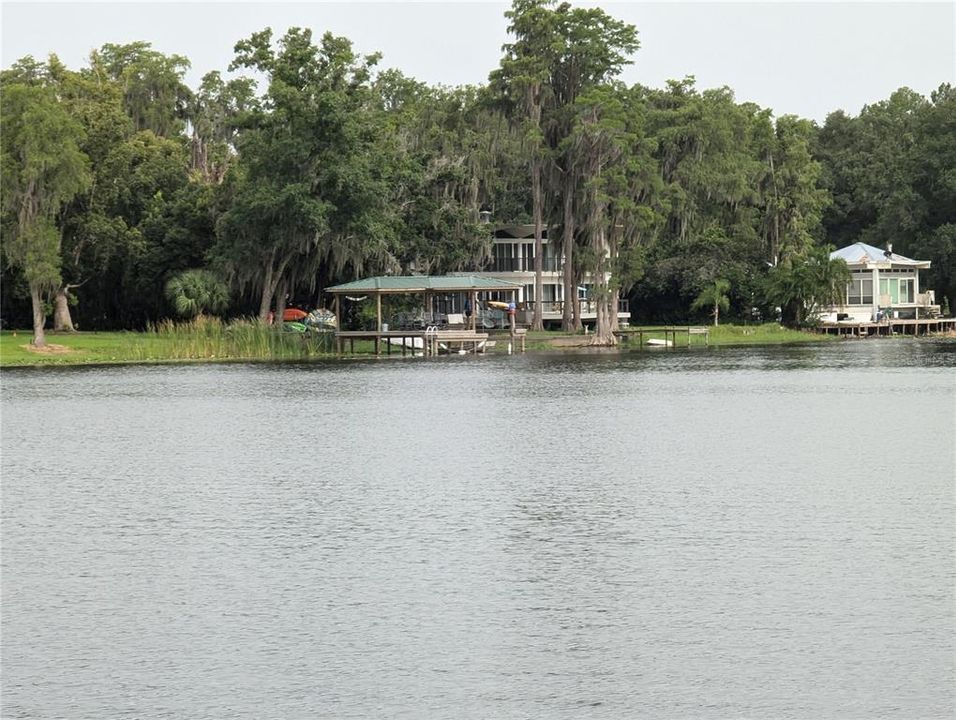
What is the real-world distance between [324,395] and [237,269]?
28.1 m

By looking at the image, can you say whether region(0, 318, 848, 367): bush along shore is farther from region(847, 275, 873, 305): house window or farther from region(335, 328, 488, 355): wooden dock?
region(847, 275, 873, 305): house window

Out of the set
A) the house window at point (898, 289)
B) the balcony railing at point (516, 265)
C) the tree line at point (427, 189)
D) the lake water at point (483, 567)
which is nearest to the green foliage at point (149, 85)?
the tree line at point (427, 189)

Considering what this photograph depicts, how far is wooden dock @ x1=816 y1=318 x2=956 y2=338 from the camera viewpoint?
88688mm

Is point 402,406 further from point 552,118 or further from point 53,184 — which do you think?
point 552,118

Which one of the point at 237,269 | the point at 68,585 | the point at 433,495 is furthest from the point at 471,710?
the point at 237,269

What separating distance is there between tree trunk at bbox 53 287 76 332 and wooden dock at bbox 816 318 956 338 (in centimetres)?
4469

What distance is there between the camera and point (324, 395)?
44.2 metres

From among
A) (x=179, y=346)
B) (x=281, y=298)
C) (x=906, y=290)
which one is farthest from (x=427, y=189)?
(x=906, y=290)

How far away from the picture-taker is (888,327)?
9094cm

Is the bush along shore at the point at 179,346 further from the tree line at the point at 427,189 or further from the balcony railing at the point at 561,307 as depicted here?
the balcony railing at the point at 561,307

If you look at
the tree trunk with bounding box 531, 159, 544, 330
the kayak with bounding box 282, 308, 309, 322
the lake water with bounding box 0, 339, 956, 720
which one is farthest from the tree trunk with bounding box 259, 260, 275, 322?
the lake water with bounding box 0, 339, 956, 720

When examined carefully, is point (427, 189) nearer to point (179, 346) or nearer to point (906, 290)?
Result: point (179, 346)

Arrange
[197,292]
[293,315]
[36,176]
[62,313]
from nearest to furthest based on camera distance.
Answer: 1. [36,176]
2. [197,292]
3. [62,313]
4. [293,315]

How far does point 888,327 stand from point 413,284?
1470 inches
